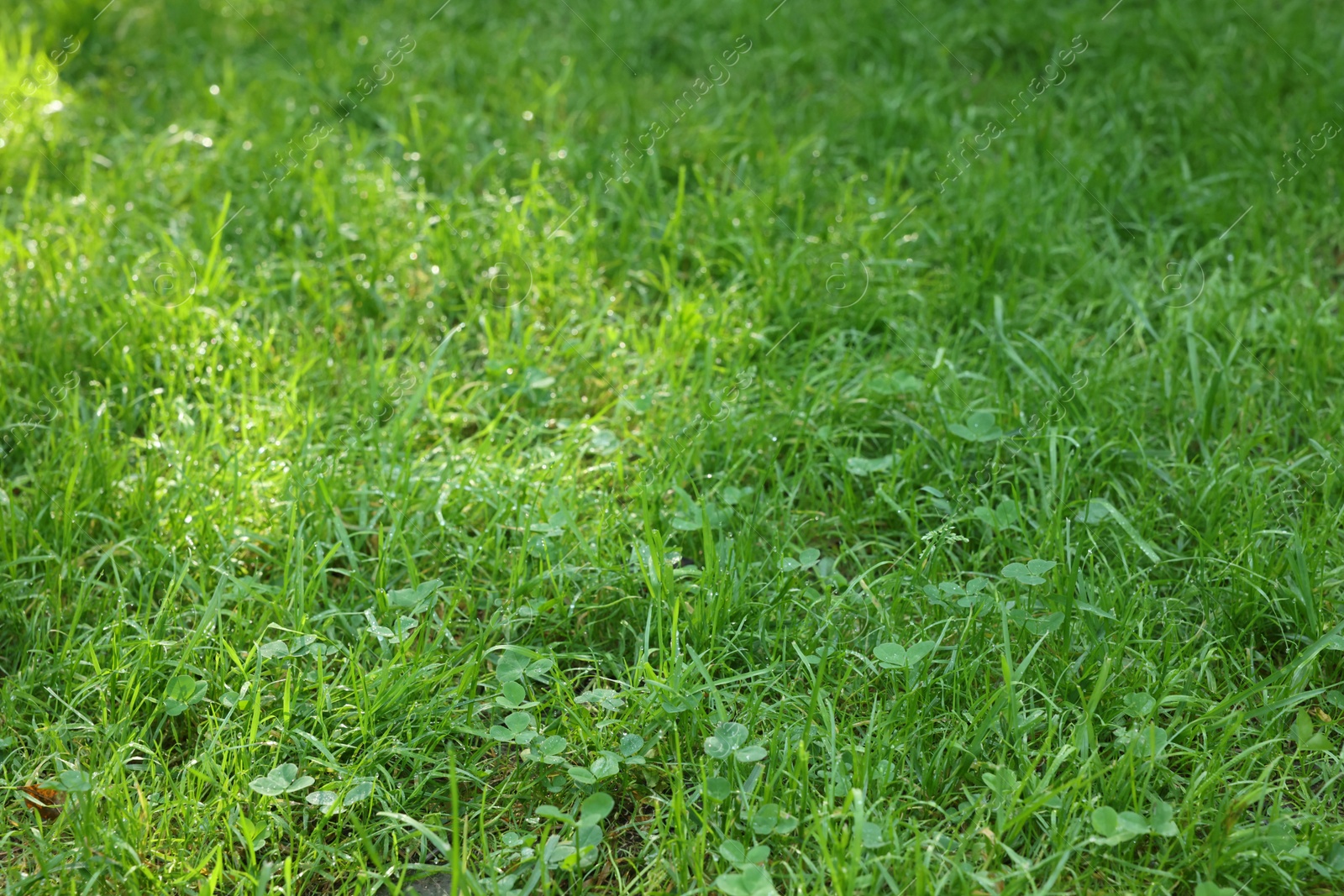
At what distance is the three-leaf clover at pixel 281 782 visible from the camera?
1884 millimetres

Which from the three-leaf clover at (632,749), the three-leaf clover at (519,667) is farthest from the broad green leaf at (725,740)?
the three-leaf clover at (519,667)

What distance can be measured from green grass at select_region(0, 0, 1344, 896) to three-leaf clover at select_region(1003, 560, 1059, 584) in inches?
2.0

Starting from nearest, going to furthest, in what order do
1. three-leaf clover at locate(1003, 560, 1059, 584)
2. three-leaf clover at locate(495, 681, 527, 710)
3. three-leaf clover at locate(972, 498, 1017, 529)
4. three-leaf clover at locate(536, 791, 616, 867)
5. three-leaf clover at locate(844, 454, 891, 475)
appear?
three-leaf clover at locate(536, 791, 616, 867) → three-leaf clover at locate(495, 681, 527, 710) → three-leaf clover at locate(1003, 560, 1059, 584) → three-leaf clover at locate(972, 498, 1017, 529) → three-leaf clover at locate(844, 454, 891, 475)

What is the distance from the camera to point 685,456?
2555mm

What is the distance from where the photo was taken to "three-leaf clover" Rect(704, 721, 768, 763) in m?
1.89

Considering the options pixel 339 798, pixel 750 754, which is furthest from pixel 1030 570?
pixel 339 798

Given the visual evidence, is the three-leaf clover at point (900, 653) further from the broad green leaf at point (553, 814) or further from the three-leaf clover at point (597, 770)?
the broad green leaf at point (553, 814)

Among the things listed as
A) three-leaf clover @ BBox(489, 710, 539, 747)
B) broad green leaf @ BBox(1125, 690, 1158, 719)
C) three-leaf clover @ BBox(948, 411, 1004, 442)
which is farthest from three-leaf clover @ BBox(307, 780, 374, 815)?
three-leaf clover @ BBox(948, 411, 1004, 442)

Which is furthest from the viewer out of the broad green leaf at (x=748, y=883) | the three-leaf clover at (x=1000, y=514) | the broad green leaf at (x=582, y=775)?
the three-leaf clover at (x=1000, y=514)

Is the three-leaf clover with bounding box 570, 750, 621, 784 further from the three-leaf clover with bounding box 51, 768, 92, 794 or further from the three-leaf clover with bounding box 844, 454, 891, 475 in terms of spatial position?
the three-leaf clover with bounding box 844, 454, 891, 475

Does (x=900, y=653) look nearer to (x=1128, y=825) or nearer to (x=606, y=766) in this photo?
(x=1128, y=825)

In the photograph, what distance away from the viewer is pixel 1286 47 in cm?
391

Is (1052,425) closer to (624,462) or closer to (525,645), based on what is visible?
(624,462)

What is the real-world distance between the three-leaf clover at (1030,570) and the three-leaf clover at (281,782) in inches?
51.5
